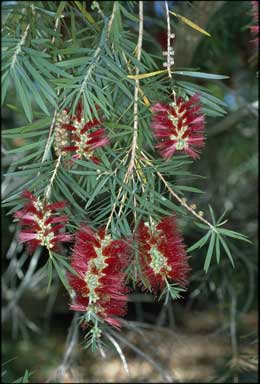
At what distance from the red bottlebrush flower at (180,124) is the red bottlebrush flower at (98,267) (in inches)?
4.9

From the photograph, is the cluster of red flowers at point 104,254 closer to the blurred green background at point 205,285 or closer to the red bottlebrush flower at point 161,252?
the red bottlebrush flower at point 161,252

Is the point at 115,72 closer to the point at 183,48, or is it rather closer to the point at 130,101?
the point at 130,101

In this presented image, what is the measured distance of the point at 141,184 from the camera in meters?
0.75

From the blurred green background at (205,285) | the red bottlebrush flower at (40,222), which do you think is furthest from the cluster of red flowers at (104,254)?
the blurred green background at (205,285)

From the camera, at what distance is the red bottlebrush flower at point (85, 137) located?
29.2 inches

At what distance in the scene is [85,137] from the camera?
740 mm

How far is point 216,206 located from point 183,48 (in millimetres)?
844

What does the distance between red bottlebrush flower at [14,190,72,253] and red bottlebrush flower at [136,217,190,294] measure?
8 centimetres

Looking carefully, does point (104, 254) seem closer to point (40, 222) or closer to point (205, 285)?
point (40, 222)

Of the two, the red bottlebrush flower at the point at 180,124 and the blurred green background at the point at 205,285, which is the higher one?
the red bottlebrush flower at the point at 180,124

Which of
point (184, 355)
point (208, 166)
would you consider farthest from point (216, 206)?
point (184, 355)

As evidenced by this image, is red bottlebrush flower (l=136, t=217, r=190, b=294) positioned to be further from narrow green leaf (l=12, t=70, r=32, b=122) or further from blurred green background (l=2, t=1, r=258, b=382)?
blurred green background (l=2, t=1, r=258, b=382)

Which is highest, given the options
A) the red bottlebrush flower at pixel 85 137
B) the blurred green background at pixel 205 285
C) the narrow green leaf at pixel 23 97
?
the narrow green leaf at pixel 23 97

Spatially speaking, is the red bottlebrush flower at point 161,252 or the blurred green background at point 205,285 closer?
the red bottlebrush flower at point 161,252
